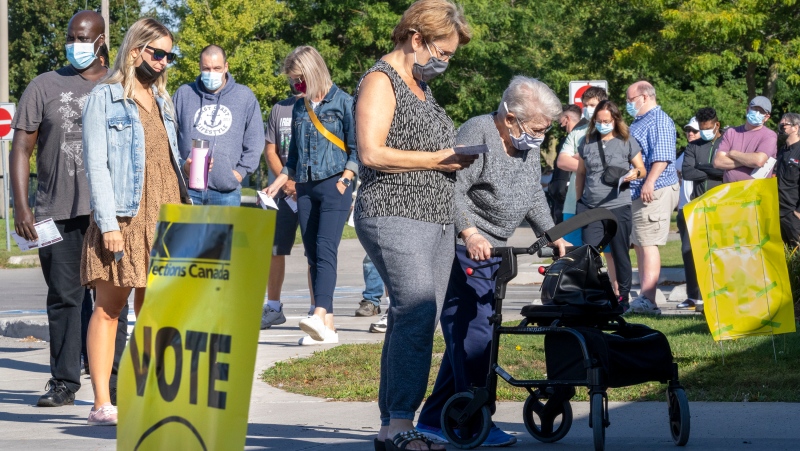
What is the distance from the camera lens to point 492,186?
5.27 metres

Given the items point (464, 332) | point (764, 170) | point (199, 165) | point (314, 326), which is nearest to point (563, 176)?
point (764, 170)

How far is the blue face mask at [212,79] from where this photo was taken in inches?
311

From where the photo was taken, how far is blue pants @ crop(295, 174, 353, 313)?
848cm

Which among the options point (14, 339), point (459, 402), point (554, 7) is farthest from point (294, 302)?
point (554, 7)

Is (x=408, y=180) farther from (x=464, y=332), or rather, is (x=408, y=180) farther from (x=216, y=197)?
(x=216, y=197)

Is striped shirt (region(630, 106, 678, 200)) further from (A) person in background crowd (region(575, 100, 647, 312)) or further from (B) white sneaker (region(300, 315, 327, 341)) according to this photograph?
(B) white sneaker (region(300, 315, 327, 341))

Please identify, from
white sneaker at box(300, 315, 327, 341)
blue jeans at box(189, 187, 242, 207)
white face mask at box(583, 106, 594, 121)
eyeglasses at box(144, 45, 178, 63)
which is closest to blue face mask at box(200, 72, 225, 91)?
blue jeans at box(189, 187, 242, 207)

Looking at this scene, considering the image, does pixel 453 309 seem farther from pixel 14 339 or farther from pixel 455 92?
pixel 455 92

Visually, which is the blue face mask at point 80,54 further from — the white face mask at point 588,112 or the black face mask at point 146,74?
the white face mask at point 588,112

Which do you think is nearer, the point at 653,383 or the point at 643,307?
the point at 653,383

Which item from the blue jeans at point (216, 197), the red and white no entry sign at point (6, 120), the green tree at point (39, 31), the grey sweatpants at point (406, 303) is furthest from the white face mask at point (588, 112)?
the green tree at point (39, 31)

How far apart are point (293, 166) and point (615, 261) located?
308 cm

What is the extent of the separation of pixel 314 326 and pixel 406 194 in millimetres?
3521

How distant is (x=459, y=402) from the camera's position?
5.21m
